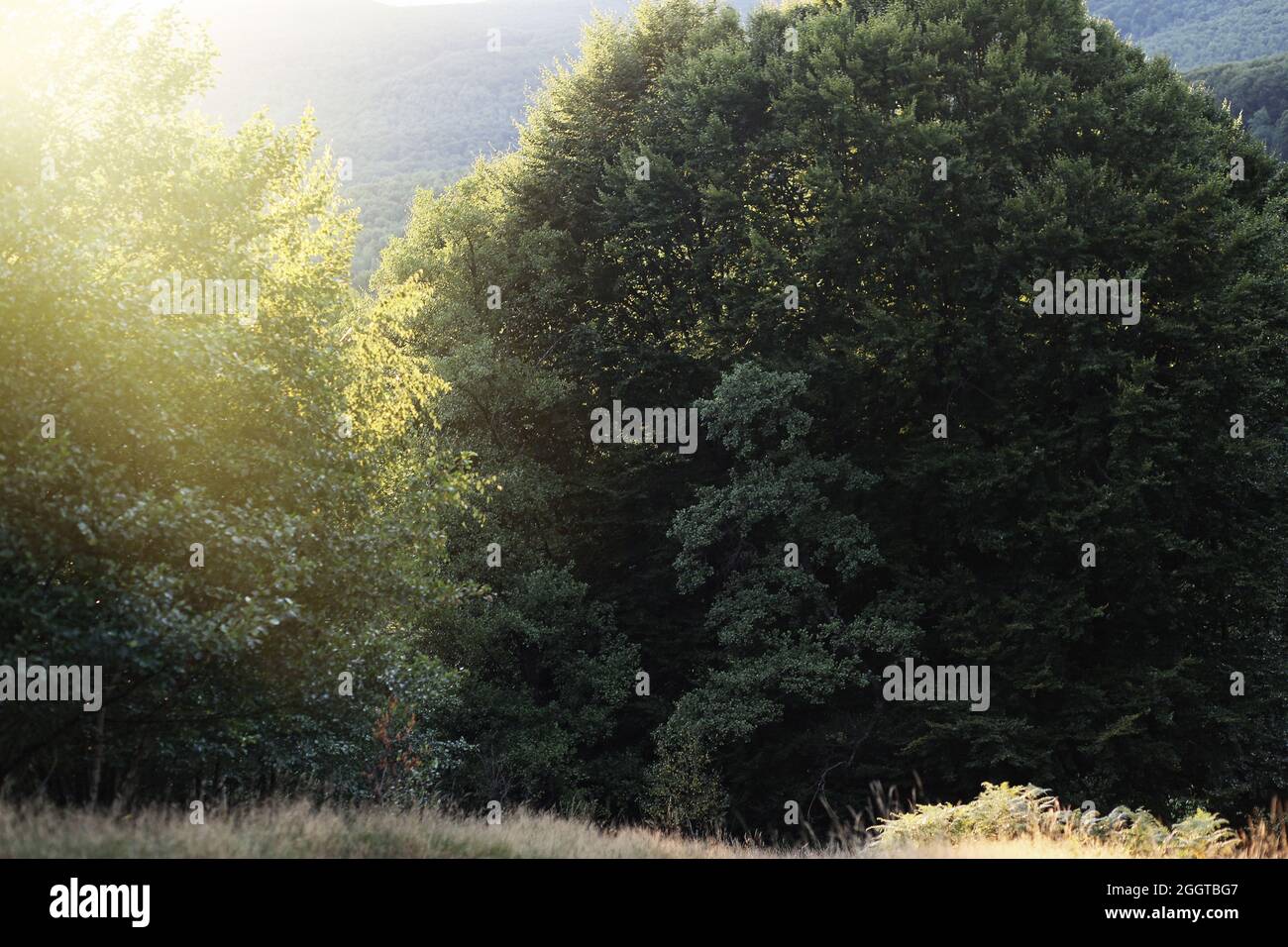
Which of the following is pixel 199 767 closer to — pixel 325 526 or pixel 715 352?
pixel 325 526

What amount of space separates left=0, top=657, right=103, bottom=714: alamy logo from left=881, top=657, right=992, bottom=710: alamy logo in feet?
67.1

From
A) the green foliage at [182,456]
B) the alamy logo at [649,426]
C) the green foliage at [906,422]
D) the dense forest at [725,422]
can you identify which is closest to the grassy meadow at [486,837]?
the green foliage at [182,456]

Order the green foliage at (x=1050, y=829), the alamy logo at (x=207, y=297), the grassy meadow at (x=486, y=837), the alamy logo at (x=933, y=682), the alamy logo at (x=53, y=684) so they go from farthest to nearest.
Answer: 1. the alamy logo at (x=933, y=682)
2. the alamy logo at (x=207, y=297)
3. the alamy logo at (x=53, y=684)
4. the green foliage at (x=1050, y=829)
5. the grassy meadow at (x=486, y=837)

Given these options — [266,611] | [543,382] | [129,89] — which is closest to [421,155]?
[543,382]

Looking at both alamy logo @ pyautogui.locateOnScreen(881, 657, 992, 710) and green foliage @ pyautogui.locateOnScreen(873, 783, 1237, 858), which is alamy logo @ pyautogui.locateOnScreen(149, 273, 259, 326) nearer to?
green foliage @ pyautogui.locateOnScreen(873, 783, 1237, 858)

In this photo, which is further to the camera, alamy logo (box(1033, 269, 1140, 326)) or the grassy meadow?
alamy logo (box(1033, 269, 1140, 326))

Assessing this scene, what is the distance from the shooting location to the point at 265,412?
613 inches

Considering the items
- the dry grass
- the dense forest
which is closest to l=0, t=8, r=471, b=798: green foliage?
the dense forest

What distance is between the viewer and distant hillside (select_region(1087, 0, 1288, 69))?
483 feet

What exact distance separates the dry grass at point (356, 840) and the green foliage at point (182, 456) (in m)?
1.76

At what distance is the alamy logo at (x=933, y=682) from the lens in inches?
1074
